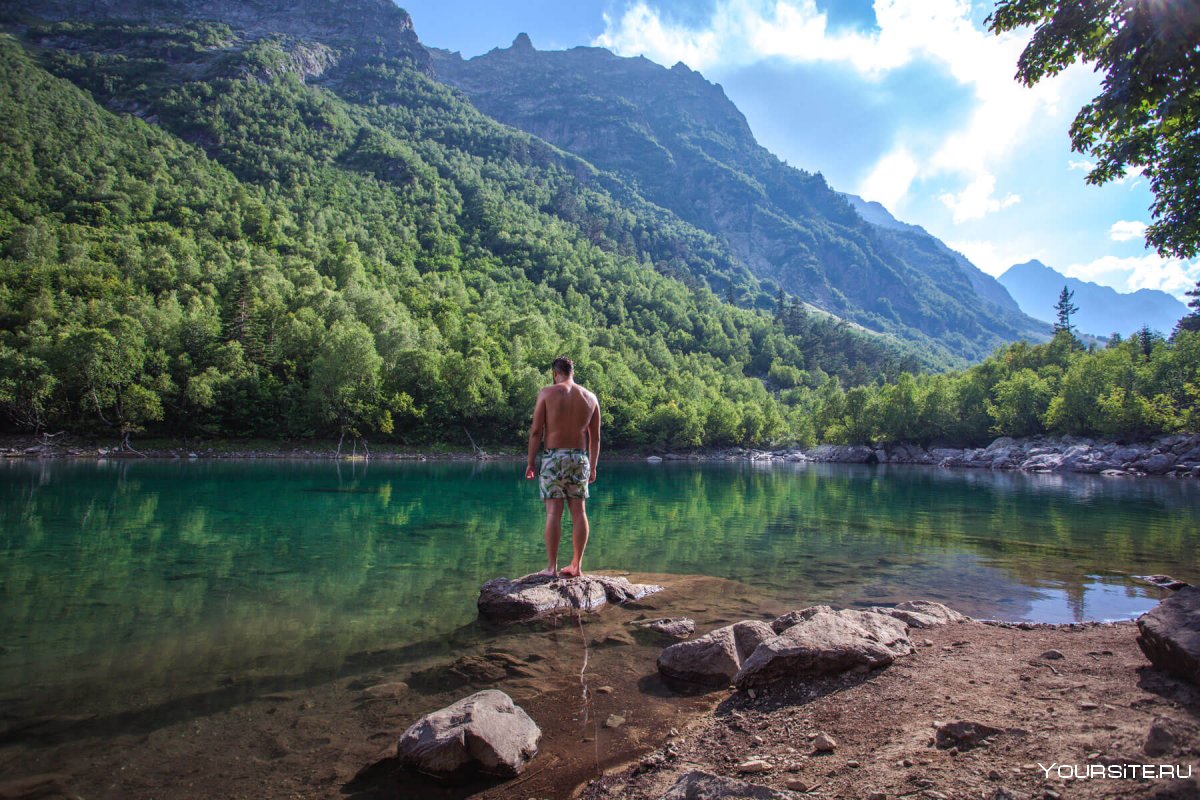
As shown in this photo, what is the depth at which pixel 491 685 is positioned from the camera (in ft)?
20.4


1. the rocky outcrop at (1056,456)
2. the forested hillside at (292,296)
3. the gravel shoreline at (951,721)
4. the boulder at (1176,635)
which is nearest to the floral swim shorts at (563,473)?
the gravel shoreline at (951,721)

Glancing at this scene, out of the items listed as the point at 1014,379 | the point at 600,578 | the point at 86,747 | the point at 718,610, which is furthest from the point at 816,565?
the point at 1014,379

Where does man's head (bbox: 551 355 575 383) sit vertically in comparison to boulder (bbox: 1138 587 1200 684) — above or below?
above

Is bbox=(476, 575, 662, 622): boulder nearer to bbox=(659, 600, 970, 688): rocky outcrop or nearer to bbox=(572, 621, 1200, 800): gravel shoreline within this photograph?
bbox=(659, 600, 970, 688): rocky outcrop

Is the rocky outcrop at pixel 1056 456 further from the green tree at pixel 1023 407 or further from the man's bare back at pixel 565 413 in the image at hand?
the man's bare back at pixel 565 413

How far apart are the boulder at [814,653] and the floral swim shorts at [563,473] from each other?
155 inches

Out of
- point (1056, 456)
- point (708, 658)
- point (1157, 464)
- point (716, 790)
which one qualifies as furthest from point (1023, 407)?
point (716, 790)

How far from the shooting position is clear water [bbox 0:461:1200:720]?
711 centimetres

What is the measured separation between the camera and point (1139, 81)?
6.72 m

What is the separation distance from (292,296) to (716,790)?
102801 millimetres

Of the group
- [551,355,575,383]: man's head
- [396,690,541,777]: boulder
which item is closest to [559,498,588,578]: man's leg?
[551,355,575,383]: man's head

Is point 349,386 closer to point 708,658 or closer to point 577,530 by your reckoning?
point 577,530

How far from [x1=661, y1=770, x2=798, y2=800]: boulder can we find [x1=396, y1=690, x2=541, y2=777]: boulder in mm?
1509

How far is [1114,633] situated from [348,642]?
9.39 meters
